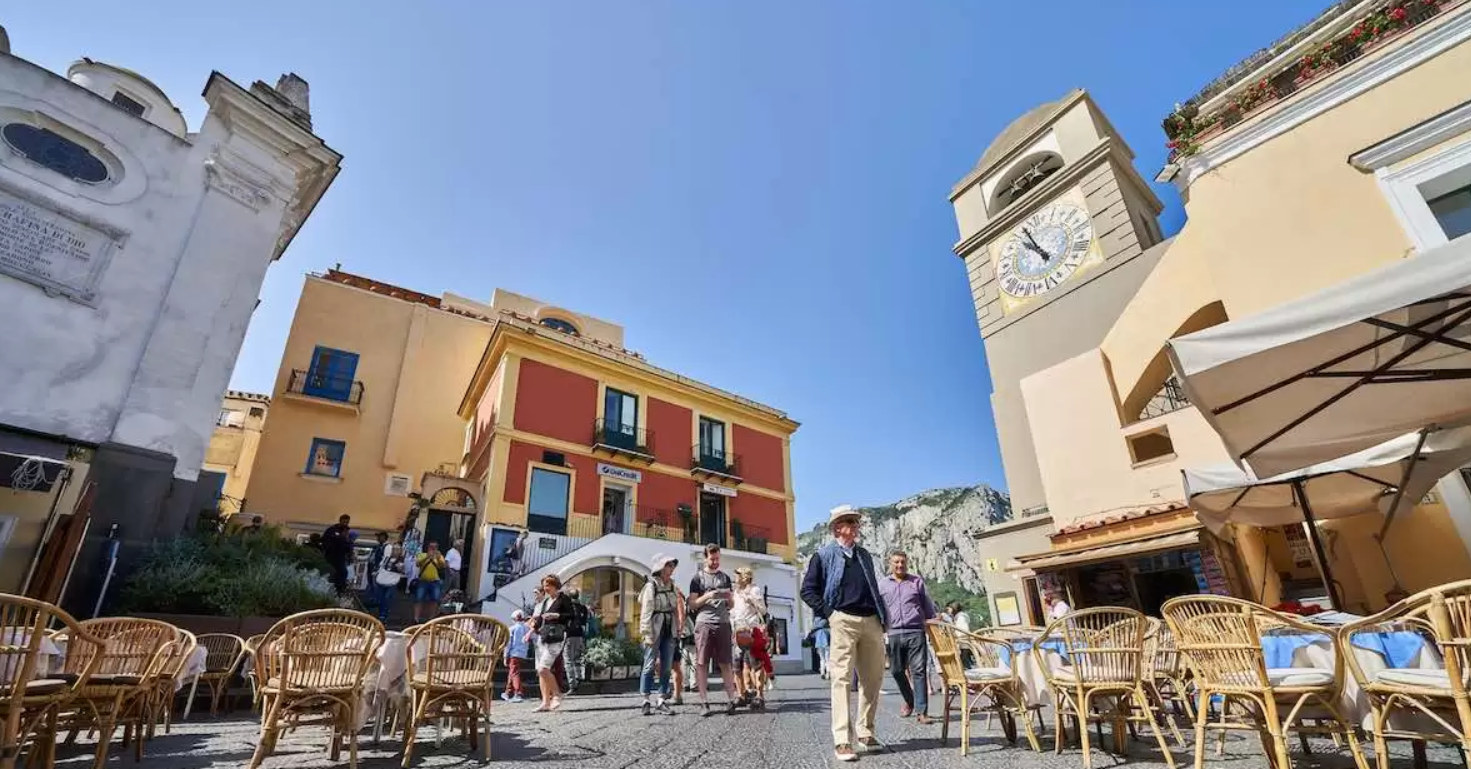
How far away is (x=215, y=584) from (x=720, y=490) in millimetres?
14487

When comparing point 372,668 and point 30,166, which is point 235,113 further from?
point 372,668

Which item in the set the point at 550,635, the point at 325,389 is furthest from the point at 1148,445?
the point at 325,389

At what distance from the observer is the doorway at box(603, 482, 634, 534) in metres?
Result: 17.5

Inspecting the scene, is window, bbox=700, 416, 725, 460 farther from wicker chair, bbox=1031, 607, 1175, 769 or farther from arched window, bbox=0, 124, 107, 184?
wicker chair, bbox=1031, 607, 1175, 769

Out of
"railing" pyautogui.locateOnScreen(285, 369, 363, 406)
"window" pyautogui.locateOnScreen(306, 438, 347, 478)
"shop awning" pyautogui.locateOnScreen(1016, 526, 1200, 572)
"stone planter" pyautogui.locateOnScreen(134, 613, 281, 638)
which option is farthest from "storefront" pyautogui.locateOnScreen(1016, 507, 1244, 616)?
"railing" pyautogui.locateOnScreen(285, 369, 363, 406)

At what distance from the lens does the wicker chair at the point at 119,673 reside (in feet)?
9.85

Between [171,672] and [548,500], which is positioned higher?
[548,500]

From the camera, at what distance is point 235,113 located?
1122 centimetres

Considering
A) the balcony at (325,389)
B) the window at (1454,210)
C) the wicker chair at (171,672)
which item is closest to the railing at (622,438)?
the balcony at (325,389)

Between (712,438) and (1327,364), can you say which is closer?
(1327,364)

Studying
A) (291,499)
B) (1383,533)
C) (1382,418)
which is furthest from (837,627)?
(291,499)

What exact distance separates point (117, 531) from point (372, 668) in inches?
305

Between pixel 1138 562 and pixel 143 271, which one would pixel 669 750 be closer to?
pixel 1138 562

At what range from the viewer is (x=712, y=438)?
21.2 meters
